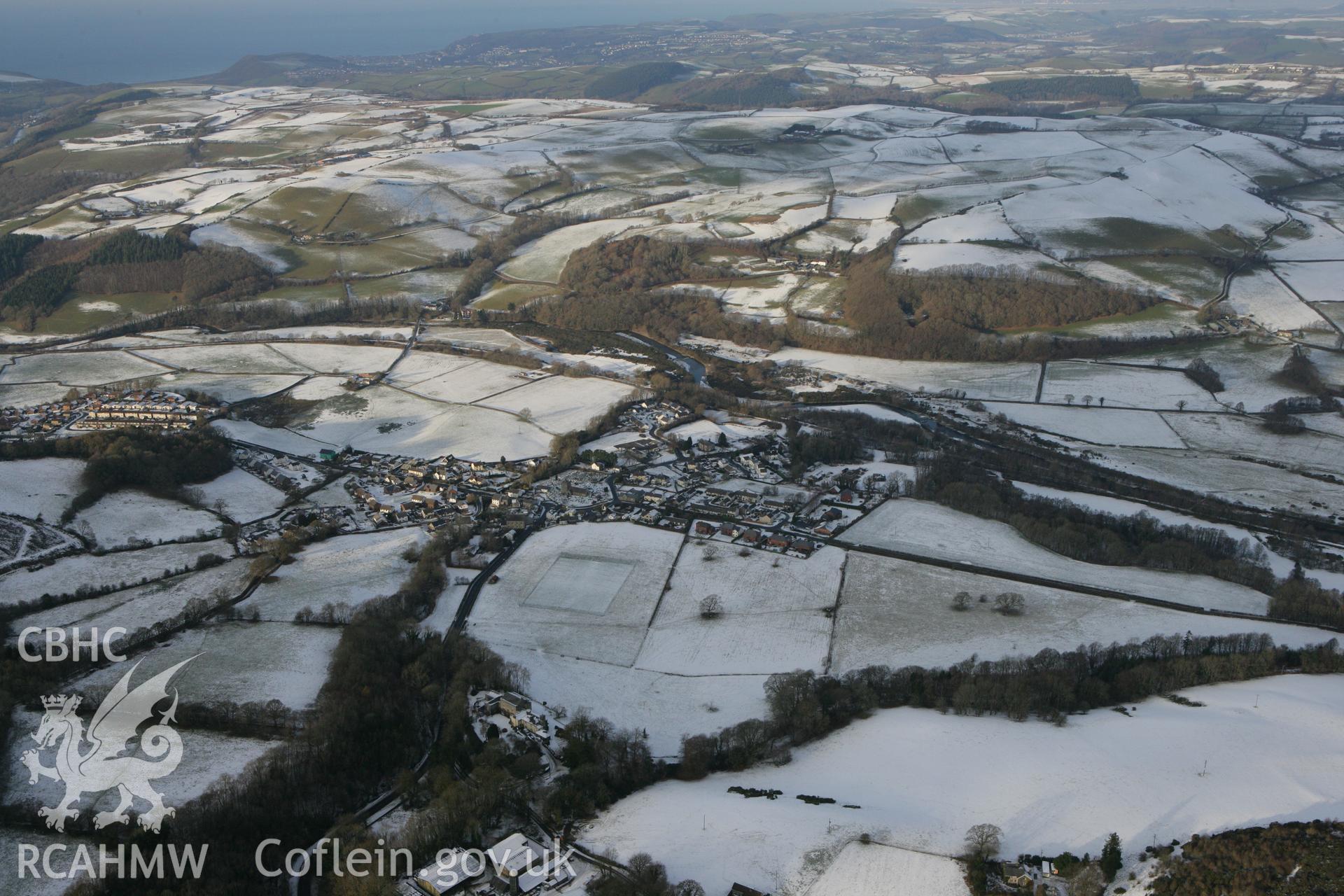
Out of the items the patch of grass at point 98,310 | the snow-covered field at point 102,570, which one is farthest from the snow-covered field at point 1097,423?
the patch of grass at point 98,310

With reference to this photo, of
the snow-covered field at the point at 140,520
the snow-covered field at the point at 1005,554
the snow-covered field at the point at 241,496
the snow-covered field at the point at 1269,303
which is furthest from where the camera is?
the snow-covered field at the point at 1269,303

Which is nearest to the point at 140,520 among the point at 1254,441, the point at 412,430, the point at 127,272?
the point at 412,430

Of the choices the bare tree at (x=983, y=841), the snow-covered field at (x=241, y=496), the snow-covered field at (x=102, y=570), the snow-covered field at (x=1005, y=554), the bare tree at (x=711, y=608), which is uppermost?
the snow-covered field at (x=1005, y=554)

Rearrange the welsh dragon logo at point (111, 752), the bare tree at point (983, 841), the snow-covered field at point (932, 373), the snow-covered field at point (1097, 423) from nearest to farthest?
the bare tree at point (983, 841) → the welsh dragon logo at point (111, 752) → the snow-covered field at point (1097, 423) → the snow-covered field at point (932, 373)

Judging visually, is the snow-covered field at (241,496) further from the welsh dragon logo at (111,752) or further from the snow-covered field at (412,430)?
the welsh dragon logo at (111,752)

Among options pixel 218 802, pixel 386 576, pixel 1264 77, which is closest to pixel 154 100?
pixel 386 576

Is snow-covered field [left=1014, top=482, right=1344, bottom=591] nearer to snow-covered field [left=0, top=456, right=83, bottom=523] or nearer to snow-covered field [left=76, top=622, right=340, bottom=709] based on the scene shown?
snow-covered field [left=76, top=622, right=340, bottom=709]

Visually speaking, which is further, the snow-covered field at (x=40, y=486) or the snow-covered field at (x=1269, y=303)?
the snow-covered field at (x=1269, y=303)

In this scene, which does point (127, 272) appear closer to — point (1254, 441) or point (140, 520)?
point (140, 520)

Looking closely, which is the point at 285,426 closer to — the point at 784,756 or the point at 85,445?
the point at 85,445
